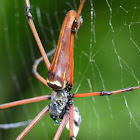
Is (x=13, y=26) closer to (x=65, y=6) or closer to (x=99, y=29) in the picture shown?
(x=65, y=6)

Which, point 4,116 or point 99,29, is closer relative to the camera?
point 99,29

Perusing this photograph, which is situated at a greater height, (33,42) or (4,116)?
(33,42)

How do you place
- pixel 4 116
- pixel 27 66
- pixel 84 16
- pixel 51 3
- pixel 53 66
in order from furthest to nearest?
pixel 4 116, pixel 27 66, pixel 51 3, pixel 84 16, pixel 53 66

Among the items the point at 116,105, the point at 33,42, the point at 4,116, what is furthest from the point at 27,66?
the point at 116,105

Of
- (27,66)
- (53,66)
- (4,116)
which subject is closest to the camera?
(53,66)

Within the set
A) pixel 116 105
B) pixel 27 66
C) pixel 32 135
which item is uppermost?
pixel 27 66

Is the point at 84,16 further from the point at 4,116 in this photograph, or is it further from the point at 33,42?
the point at 4,116

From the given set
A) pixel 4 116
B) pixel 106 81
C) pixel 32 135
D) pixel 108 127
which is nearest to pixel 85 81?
pixel 106 81
